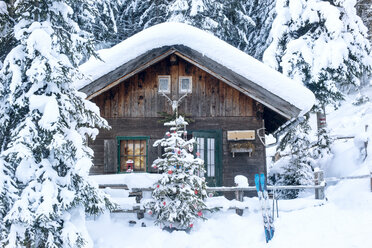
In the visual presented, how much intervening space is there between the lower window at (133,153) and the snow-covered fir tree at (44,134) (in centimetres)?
454

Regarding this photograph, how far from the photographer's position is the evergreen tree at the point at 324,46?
52.0 ft

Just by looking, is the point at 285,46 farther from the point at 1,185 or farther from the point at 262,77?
the point at 1,185

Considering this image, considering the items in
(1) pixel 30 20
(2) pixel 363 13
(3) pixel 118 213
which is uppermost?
(2) pixel 363 13

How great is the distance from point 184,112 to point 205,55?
1.92 meters

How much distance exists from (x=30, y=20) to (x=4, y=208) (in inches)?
119

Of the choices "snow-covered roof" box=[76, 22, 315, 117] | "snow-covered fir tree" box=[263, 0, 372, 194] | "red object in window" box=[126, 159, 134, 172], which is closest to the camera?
"snow-covered roof" box=[76, 22, 315, 117]

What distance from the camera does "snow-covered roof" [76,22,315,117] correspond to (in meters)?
9.77

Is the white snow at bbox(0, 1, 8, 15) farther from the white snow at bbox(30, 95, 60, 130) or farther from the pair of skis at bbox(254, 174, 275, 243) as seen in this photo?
the pair of skis at bbox(254, 174, 275, 243)

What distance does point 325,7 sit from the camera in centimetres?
1614

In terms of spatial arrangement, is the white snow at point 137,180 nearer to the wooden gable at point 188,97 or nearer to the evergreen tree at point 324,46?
the wooden gable at point 188,97

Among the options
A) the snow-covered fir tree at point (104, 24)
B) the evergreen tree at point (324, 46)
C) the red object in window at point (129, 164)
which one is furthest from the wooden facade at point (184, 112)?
the snow-covered fir tree at point (104, 24)

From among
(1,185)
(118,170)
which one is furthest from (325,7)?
(1,185)

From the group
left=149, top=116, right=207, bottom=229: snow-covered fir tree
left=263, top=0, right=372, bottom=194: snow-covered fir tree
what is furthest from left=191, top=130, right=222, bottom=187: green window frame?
left=263, top=0, right=372, bottom=194: snow-covered fir tree

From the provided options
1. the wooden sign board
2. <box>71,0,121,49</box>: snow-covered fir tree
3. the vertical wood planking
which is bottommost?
the wooden sign board
